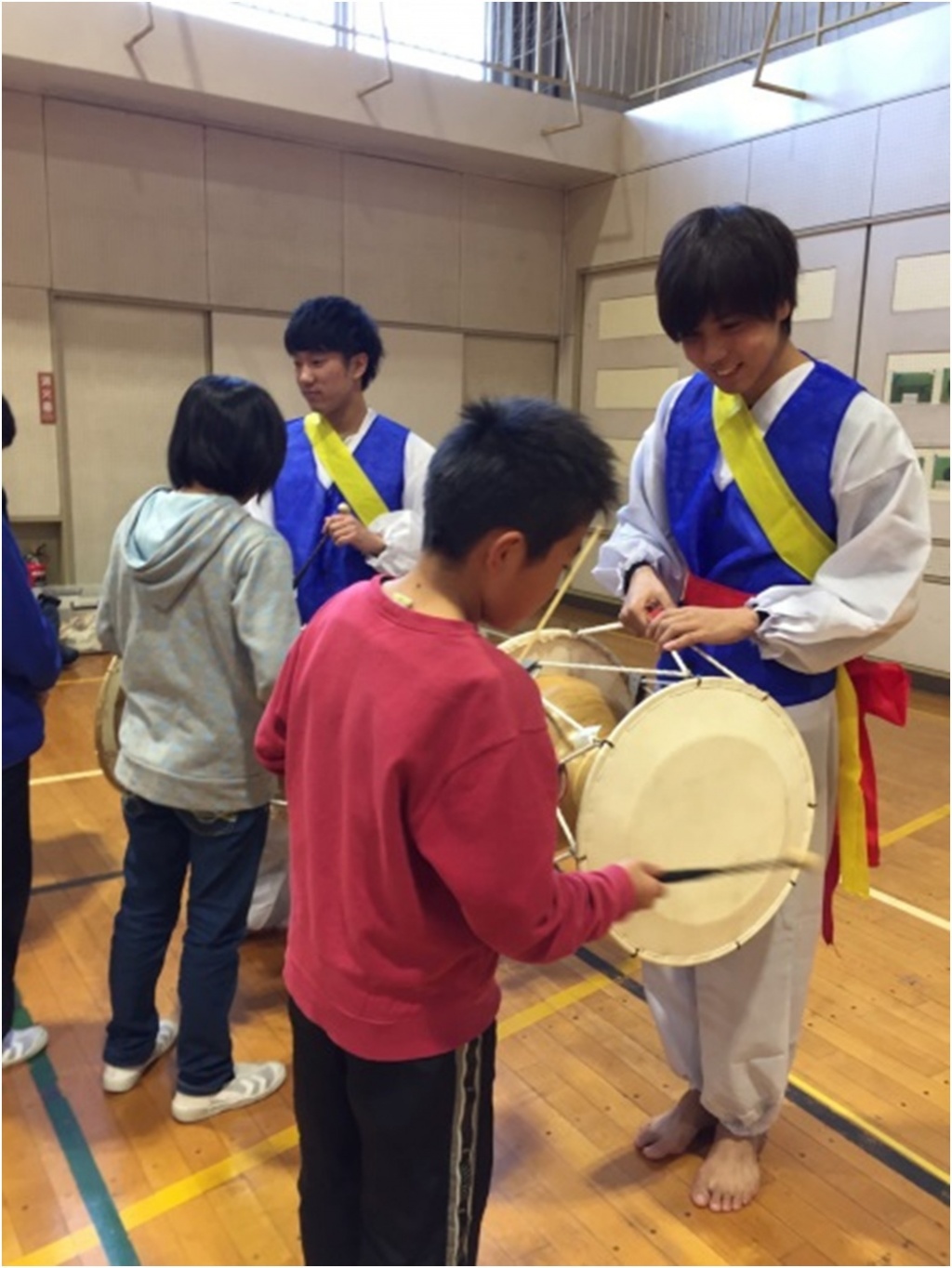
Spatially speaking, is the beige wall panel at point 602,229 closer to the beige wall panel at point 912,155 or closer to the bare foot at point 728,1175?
the beige wall panel at point 912,155

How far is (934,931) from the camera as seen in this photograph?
8.98 feet

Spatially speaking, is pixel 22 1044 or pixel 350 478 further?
pixel 350 478

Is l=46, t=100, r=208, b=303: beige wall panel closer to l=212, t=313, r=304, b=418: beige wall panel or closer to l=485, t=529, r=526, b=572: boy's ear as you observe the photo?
l=212, t=313, r=304, b=418: beige wall panel

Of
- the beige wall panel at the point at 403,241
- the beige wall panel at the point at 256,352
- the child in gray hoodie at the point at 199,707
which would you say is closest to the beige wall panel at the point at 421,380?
the beige wall panel at the point at 403,241

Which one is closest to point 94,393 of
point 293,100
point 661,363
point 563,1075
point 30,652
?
point 293,100

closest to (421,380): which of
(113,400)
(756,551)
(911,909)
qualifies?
(113,400)

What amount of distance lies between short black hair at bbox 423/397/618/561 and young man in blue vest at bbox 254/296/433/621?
1247mm

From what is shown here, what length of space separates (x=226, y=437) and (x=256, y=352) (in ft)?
16.7

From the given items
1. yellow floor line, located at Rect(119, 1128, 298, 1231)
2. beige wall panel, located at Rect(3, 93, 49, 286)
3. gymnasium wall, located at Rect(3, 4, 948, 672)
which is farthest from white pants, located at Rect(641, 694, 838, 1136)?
beige wall panel, located at Rect(3, 93, 49, 286)

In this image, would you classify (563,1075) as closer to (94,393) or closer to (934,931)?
(934,931)

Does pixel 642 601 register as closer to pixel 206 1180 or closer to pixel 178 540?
pixel 178 540

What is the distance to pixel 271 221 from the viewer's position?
20.8 feet

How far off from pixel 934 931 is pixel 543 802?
2.25 meters

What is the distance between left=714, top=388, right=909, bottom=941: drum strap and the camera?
5.09ft
